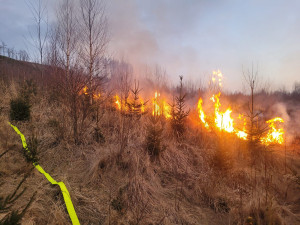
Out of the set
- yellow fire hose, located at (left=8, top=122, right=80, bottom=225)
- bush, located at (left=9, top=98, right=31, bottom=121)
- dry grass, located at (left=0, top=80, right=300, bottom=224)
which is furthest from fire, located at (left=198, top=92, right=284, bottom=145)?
bush, located at (left=9, top=98, right=31, bottom=121)

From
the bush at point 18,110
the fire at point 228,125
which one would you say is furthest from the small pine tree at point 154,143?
the bush at point 18,110

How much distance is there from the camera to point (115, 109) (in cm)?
818

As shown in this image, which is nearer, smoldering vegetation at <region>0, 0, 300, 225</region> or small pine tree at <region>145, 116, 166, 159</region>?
smoldering vegetation at <region>0, 0, 300, 225</region>

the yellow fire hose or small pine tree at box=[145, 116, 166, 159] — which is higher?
small pine tree at box=[145, 116, 166, 159]

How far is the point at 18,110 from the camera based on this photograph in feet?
19.4

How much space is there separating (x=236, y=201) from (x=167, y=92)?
1207 centimetres

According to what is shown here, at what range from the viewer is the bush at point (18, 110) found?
5901 millimetres

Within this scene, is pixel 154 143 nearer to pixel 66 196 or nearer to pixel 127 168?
pixel 127 168

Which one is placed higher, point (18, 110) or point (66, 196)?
point (18, 110)

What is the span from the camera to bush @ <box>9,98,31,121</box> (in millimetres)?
5901

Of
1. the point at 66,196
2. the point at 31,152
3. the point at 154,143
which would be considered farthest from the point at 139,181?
the point at 31,152

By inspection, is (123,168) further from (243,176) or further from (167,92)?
(167,92)

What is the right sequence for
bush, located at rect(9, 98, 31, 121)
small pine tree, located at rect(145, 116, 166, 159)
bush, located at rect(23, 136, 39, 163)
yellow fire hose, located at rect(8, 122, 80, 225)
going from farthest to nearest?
bush, located at rect(9, 98, 31, 121)
small pine tree, located at rect(145, 116, 166, 159)
bush, located at rect(23, 136, 39, 163)
yellow fire hose, located at rect(8, 122, 80, 225)

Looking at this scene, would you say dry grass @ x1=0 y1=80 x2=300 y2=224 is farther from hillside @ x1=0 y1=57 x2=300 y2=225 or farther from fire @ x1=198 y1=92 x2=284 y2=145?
fire @ x1=198 y1=92 x2=284 y2=145
